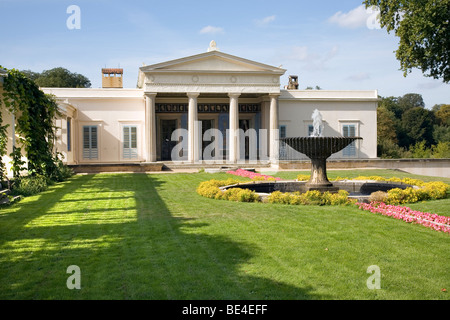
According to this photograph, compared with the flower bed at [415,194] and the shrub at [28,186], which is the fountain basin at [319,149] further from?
the shrub at [28,186]

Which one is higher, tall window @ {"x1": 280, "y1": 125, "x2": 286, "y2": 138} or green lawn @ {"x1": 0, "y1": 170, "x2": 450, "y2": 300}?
tall window @ {"x1": 280, "y1": 125, "x2": 286, "y2": 138}

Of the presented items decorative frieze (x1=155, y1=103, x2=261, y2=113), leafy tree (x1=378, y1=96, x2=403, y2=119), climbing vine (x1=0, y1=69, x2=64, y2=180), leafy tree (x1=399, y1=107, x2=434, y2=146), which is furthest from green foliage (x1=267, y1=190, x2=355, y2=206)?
leafy tree (x1=378, y1=96, x2=403, y2=119)

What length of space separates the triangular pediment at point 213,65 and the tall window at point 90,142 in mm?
5957

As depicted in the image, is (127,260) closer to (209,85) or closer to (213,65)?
(209,85)

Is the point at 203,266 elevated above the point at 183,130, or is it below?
below

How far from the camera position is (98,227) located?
7559 mm

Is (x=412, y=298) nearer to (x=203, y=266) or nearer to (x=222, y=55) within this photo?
(x=203, y=266)

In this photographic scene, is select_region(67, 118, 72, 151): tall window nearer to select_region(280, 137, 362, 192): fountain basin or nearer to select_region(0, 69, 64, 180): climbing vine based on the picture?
select_region(0, 69, 64, 180): climbing vine

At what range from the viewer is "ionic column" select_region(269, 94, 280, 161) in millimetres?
28016

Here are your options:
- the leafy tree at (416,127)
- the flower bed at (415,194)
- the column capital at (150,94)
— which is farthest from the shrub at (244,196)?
the leafy tree at (416,127)

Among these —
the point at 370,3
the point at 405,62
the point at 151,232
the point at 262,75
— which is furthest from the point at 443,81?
the point at 151,232

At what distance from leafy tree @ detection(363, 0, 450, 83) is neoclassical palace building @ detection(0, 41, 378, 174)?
30.0 feet

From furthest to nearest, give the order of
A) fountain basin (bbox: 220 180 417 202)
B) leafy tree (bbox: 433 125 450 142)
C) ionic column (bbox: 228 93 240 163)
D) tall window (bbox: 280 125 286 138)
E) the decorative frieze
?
leafy tree (bbox: 433 125 450 142)
the decorative frieze
tall window (bbox: 280 125 286 138)
ionic column (bbox: 228 93 240 163)
fountain basin (bbox: 220 180 417 202)
